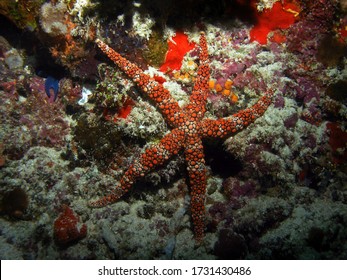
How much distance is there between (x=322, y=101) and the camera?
5.81 meters

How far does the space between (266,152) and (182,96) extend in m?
2.11

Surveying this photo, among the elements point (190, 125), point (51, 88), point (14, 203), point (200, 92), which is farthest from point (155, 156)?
point (51, 88)

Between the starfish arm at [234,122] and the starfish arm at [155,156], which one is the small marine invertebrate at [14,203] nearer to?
the starfish arm at [155,156]

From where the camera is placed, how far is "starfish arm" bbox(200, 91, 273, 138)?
5219 millimetres

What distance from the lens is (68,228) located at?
18.9 ft

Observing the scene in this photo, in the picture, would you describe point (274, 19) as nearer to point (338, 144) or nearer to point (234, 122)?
point (234, 122)

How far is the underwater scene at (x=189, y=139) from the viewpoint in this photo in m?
5.41

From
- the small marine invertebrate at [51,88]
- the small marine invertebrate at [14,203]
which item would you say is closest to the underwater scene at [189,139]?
the small marine invertebrate at [14,203]

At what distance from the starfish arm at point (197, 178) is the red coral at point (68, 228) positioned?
2446 mm

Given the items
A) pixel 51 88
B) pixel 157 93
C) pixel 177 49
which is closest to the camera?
pixel 157 93

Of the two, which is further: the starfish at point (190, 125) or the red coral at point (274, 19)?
the red coral at point (274, 19)

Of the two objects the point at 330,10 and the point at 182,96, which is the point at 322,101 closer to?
the point at 330,10

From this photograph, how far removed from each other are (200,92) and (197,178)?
1.72m
